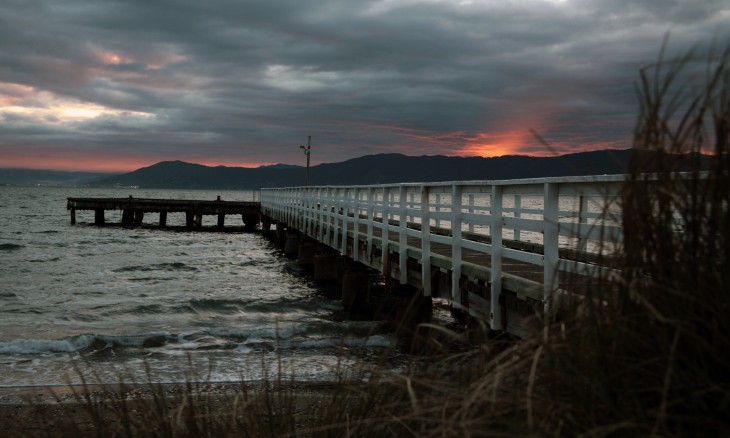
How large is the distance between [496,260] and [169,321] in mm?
9031

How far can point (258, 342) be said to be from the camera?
37.6 feet

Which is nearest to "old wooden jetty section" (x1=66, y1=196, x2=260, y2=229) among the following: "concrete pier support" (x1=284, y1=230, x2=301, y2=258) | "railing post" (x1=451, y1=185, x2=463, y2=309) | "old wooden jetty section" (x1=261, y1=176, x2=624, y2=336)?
"concrete pier support" (x1=284, y1=230, x2=301, y2=258)

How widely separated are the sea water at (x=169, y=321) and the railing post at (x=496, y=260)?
1321mm

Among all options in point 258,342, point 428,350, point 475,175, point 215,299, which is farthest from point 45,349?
point 475,175

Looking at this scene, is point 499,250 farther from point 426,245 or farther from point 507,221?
point 426,245

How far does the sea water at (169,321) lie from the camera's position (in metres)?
9.09

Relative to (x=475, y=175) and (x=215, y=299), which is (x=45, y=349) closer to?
(x=215, y=299)

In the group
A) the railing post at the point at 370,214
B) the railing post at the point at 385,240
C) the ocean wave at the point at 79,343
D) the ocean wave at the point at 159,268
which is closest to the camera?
the ocean wave at the point at 79,343

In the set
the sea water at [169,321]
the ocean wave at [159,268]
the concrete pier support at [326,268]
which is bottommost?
the ocean wave at [159,268]

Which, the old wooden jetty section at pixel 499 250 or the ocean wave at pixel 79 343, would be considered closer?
the old wooden jetty section at pixel 499 250

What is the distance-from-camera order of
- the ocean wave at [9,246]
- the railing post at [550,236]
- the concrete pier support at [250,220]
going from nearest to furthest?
the railing post at [550,236], the ocean wave at [9,246], the concrete pier support at [250,220]

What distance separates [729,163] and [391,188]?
→ 9.71 m

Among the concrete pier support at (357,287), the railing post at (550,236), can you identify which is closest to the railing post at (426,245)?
the railing post at (550,236)

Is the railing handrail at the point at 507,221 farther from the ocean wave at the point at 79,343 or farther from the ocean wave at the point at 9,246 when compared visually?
the ocean wave at the point at 9,246
